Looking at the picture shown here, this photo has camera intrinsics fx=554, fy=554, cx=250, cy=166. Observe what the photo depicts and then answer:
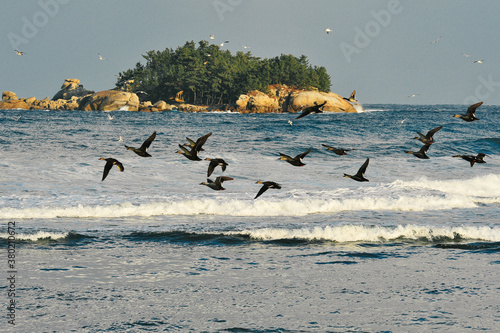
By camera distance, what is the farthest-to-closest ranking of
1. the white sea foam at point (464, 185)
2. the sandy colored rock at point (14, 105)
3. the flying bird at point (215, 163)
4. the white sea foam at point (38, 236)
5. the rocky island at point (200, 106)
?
1. the sandy colored rock at point (14, 105)
2. the rocky island at point (200, 106)
3. the white sea foam at point (464, 185)
4. the white sea foam at point (38, 236)
5. the flying bird at point (215, 163)

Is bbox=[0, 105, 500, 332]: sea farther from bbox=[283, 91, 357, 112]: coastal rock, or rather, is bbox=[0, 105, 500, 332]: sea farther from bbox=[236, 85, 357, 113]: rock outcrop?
bbox=[236, 85, 357, 113]: rock outcrop

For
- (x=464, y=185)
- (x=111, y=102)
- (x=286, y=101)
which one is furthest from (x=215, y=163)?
(x=111, y=102)

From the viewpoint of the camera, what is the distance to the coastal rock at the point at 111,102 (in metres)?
131

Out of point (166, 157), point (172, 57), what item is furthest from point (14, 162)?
point (172, 57)

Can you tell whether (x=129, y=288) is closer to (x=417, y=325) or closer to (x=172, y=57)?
(x=417, y=325)

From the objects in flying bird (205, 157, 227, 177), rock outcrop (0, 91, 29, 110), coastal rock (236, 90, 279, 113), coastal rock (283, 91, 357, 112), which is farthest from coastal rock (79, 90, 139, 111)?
flying bird (205, 157, 227, 177)

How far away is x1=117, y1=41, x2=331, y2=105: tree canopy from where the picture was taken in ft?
453

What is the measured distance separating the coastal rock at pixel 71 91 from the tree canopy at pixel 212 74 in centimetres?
1801

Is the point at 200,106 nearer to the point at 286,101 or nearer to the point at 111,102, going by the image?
the point at 111,102

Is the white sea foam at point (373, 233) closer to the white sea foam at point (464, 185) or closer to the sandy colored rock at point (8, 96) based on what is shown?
the white sea foam at point (464, 185)

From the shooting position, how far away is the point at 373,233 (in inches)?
637

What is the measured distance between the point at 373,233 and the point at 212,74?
135 m

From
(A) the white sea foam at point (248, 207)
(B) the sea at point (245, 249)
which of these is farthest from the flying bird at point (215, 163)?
(A) the white sea foam at point (248, 207)

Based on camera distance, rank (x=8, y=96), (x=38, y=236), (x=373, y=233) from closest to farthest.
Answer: (x=38, y=236)
(x=373, y=233)
(x=8, y=96)
